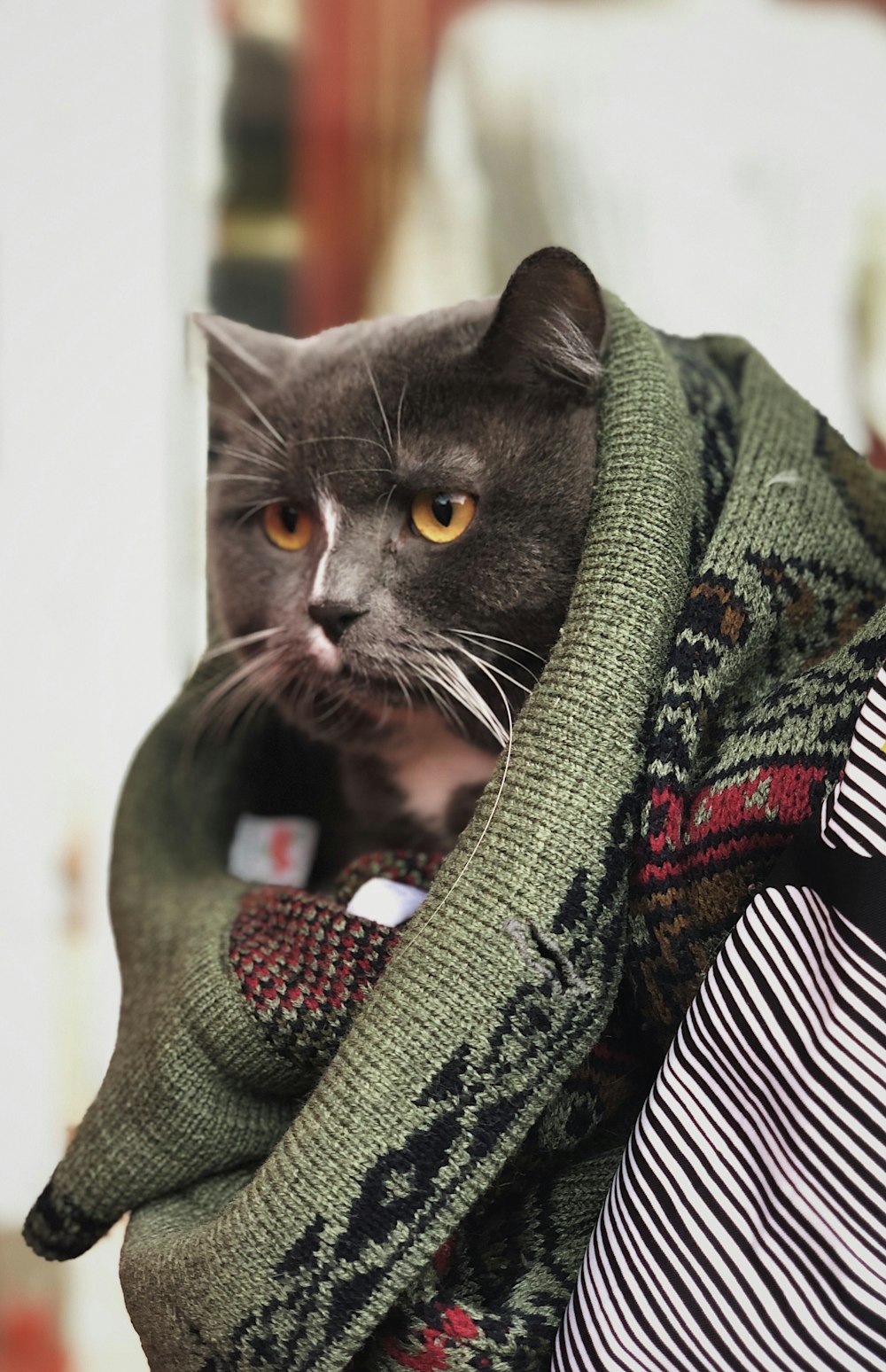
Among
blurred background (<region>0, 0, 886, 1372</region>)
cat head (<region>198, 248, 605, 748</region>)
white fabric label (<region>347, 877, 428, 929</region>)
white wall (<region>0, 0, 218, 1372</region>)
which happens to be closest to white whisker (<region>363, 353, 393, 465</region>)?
cat head (<region>198, 248, 605, 748</region>)

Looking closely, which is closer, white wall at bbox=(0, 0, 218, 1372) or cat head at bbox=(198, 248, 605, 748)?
cat head at bbox=(198, 248, 605, 748)

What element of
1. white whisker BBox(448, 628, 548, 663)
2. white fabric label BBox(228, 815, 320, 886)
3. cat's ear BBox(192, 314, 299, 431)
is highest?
cat's ear BBox(192, 314, 299, 431)

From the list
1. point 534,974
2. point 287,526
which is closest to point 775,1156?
point 534,974

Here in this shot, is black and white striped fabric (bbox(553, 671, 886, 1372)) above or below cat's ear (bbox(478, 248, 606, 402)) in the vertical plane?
below

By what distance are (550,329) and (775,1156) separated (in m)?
0.45

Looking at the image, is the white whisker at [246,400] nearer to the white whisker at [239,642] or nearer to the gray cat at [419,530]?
the gray cat at [419,530]

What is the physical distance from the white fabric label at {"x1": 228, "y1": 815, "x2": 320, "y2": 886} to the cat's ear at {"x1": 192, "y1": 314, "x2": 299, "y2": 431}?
31 cm

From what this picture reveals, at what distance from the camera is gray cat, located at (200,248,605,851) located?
2.04 feet

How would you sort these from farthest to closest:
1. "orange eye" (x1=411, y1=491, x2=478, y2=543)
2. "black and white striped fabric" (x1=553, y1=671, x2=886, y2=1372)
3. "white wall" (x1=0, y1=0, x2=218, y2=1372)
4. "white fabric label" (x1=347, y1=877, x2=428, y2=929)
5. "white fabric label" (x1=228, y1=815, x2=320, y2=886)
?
"white wall" (x1=0, y1=0, x2=218, y2=1372) → "white fabric label" (x1=228, y1=815, x2=320, y2=886) → "orange eye" (x1=411, y1=491, x2=478, y2=543) → "white fabric label" (x1=347, y1=877, x2=428, y2=929) → "black and white striped fabric" (x1=553, y1=671, x2=886, y2=1372)

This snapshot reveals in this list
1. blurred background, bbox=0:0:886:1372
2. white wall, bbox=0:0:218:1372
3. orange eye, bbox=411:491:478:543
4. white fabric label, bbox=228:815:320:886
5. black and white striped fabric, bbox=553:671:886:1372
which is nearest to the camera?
black and white striped fabric, bbox=553:671:886:1372

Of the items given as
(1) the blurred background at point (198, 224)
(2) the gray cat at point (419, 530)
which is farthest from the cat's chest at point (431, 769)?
(1) the blurred background at point (198, 224)

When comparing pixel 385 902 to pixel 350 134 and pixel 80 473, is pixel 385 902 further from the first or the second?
pixel 350 134

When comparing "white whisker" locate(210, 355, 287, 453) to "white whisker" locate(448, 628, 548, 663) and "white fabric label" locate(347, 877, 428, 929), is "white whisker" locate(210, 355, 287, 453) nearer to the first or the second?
"white whisker" locate(448, 628, 548, 663)

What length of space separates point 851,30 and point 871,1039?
1.10 meters
